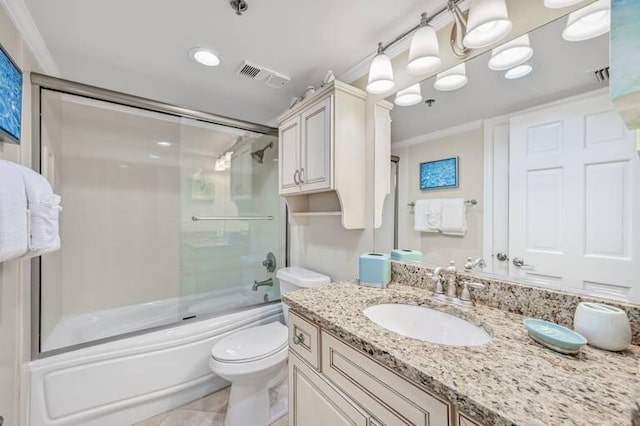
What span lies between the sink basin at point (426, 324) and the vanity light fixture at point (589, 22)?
1046 mm

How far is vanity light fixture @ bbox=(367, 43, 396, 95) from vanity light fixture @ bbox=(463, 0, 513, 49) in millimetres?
377

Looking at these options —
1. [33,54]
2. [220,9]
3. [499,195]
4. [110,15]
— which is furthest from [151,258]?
[499,195]

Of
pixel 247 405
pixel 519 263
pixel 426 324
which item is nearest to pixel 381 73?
pixel 519 263

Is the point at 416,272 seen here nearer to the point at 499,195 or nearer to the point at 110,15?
the point at 499,195

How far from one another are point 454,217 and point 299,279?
1.11 meters

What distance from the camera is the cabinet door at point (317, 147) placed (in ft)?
4.81

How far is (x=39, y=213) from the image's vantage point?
1.07 metres

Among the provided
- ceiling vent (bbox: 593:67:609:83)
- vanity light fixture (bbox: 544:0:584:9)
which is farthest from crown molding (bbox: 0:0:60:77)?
ceiling vent (bbox: 593:67:609:83)

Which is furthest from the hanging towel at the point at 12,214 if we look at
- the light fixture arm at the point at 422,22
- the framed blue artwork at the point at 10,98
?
the light fixture arm at the point at 422,22

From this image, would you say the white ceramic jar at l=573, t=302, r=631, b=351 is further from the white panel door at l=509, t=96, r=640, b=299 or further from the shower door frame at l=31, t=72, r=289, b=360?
the shower door frame at l=31, t=72, r=289, b=360

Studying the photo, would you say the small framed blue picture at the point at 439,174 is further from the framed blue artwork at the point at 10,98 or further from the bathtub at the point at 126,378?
the framed blue artwork at the point at 10,98

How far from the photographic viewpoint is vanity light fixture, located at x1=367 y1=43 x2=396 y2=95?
4.37 feet

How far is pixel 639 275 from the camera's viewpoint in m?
0.73

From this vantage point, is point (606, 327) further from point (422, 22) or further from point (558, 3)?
point (422, 22)
